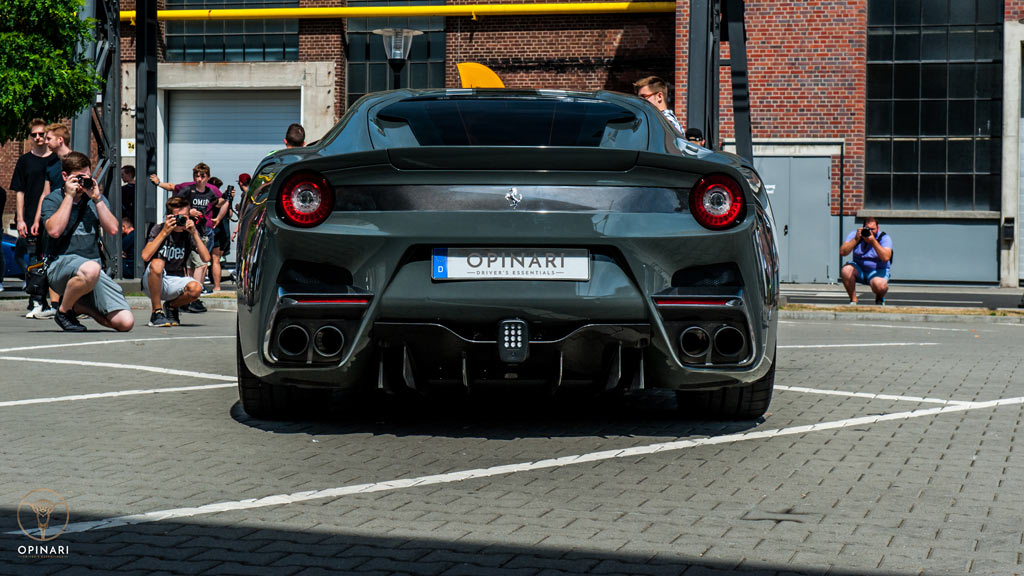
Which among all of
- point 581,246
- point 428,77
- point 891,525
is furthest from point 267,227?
point 428,77

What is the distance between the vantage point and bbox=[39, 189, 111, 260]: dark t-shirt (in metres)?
10.8

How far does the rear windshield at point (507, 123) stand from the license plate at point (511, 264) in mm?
617

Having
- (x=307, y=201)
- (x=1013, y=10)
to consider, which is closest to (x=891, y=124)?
(x=1013, y=10)

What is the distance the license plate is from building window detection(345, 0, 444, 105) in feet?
78.2

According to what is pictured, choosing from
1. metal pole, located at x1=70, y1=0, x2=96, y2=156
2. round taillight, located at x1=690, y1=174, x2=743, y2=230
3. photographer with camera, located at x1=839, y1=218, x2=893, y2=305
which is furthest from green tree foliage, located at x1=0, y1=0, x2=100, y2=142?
round taillight, located at x1=690, y1=174, x2=743, y2=230

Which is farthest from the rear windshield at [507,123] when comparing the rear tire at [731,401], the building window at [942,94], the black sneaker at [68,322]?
the building window at [942,94]

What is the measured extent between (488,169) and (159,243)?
291 inches

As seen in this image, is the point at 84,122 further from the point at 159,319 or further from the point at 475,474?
the point at 475,474

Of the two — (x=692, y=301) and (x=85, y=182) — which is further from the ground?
(x=85, y=182)

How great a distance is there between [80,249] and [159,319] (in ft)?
4.68

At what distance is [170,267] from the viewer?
1248 centimetres

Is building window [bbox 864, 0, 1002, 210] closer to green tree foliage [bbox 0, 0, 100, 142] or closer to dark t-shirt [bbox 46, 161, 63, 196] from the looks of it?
green tree foliage [bbox 0, 0, 100, 142]

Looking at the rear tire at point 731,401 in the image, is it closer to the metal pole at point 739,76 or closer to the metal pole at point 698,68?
the metal pole at point 698,68

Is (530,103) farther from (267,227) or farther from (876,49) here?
(876,49)
